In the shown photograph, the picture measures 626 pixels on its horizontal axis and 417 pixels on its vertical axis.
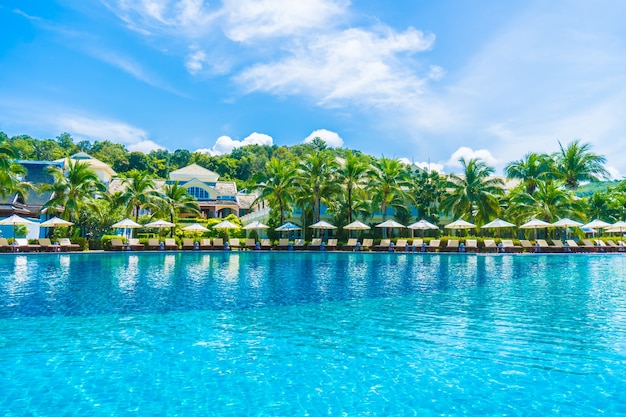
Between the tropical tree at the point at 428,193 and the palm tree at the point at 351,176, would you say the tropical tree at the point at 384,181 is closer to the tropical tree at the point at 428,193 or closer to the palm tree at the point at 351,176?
the palm tree at the point at 351,176

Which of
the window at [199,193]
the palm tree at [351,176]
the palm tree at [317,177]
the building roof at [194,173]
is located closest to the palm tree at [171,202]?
the palm tree at [317,177]

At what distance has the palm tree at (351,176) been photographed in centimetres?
3522

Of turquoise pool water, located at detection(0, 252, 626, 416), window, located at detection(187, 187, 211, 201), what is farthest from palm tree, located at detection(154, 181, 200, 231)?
turquoise pool water, located at detection(0, 252, 626, 416)

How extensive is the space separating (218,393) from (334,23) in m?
17.4

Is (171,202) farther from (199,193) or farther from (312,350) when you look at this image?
(312,350)

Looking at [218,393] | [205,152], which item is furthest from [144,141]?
[218,393]

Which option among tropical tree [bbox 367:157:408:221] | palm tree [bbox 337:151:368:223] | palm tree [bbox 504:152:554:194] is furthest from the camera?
palm tree [bbox 504:152:554:194]

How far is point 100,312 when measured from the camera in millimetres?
10242

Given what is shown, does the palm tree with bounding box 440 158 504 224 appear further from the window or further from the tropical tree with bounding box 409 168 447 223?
the window

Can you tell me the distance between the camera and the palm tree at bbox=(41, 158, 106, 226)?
31.9 metres

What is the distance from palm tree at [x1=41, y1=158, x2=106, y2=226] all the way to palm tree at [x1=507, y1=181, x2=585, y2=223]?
32.3m

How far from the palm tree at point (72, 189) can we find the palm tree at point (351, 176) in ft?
61.5

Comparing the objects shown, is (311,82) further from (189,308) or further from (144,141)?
(144,141)

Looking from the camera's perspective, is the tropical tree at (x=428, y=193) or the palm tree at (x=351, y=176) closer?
the palm tree at (x=351, y=176)
